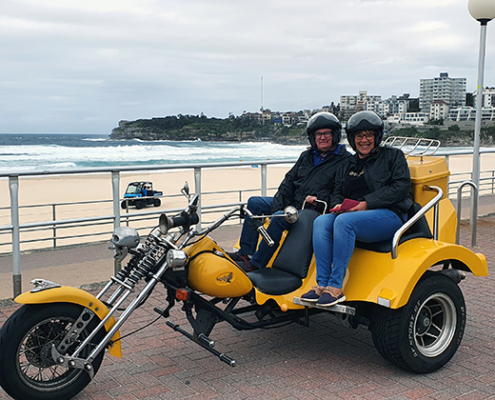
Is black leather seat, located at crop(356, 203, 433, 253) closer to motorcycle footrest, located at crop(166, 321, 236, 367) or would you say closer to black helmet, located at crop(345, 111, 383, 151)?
black helmet, located at crop(345, 111, 383, 151)

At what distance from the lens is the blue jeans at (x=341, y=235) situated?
145 inches

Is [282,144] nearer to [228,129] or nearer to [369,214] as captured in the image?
[228,129]

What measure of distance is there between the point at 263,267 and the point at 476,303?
2234 mm

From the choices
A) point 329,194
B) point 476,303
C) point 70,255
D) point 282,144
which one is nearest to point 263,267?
point 329,194

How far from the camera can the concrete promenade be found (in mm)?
3445

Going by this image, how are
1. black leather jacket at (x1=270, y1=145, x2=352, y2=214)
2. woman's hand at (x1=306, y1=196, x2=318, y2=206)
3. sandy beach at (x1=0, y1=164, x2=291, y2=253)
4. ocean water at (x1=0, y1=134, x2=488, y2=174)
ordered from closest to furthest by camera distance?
woman's hand at (x1=306, y1=196, x2=318, y2=206) < black leather jacket at (x1=270, y1=145, x2=352, y2=214) < sandy beach at (x1=0, y1=164, x2=291, y2=253) < ocean water at (x1=0, y1=134, x2=488, y2=174)

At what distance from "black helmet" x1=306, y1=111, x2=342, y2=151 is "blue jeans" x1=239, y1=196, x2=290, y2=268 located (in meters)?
0.66

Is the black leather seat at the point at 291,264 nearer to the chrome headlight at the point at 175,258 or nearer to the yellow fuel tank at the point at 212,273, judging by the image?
the yellow fuel tank at the point at 212,273

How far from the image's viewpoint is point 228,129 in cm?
7231

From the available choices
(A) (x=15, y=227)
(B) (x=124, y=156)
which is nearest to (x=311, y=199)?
(A) (x=15, y=227)

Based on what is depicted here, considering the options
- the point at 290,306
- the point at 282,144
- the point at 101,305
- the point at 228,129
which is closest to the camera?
the point at 101,305

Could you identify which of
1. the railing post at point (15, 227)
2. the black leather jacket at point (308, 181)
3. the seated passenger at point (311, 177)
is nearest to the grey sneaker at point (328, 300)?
the seated passenger at point (311, 177)

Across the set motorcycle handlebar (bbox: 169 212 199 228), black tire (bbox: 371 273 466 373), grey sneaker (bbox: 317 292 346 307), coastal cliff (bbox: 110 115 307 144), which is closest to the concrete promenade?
black tire (bbox: 371 273 466 373)

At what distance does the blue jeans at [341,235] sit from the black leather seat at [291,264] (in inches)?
6.8
